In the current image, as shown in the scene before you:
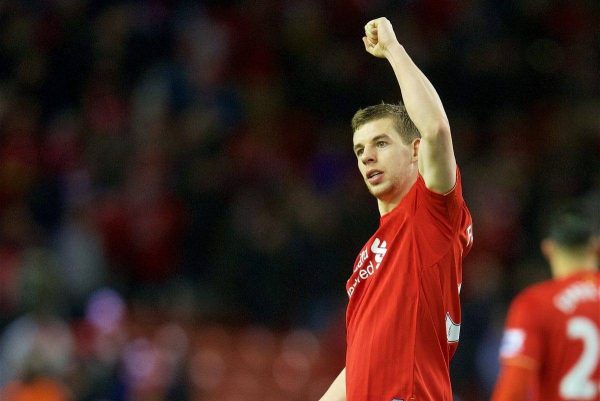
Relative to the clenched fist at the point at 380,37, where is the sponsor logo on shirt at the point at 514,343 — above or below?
below

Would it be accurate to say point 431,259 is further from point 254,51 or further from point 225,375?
point 254,51

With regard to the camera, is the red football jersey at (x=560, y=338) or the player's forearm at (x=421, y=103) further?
the red football jersey at (x=560, y=338)

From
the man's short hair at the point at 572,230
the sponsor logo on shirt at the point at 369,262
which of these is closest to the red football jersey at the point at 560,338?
the man's short hair at the point at 572,230

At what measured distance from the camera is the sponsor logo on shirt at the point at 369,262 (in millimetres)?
3971

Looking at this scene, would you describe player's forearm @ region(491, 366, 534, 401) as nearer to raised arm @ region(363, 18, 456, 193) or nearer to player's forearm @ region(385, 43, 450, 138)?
raised arm @ region(363, 18, 456, 193)

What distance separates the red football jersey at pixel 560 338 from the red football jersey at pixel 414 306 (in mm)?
916

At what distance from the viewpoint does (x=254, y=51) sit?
12.5 m

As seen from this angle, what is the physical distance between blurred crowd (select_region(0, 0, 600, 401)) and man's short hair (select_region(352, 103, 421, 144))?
4.60 metres

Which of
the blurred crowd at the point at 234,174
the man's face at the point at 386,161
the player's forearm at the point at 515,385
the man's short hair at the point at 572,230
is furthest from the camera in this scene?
the blurred crowd at the point at 234,174

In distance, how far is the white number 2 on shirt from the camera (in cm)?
475

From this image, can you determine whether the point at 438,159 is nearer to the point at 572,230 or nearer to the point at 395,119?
the point at 395,119

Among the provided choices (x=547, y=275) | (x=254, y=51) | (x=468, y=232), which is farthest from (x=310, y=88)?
(x=468, y=232)

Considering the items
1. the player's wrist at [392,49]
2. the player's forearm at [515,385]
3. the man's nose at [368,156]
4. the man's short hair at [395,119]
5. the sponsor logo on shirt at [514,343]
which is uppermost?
the player's wrist at [392,49]

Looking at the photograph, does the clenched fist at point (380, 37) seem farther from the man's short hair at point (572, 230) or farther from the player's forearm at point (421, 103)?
the man's short hair at point (572, 230)
